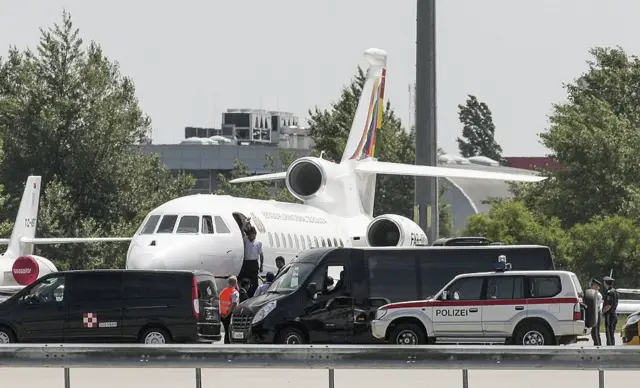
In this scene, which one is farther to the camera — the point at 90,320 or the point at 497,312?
the point at 90,320

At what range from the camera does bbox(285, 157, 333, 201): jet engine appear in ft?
142

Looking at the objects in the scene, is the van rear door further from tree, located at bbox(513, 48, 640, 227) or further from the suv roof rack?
tree, located at bbox(513, 48, 640, 227)

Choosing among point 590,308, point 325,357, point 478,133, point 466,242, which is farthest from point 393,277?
point 478,133

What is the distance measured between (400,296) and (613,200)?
35054mm

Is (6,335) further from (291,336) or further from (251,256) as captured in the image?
(251,256)

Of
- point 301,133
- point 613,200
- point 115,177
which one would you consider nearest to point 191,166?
point 301,133

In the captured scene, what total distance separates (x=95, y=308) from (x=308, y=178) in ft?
58.2

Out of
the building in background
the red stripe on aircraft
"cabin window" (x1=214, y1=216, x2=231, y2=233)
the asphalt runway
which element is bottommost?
the asphalt runway

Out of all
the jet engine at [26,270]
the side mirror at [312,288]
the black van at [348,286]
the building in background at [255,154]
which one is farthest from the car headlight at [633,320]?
the building in background at [255,154]

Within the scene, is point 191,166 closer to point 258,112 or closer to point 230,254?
point 258,112

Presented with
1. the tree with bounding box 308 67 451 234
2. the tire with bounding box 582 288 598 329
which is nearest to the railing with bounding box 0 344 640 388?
the tire with bounding box 582 288 598 329

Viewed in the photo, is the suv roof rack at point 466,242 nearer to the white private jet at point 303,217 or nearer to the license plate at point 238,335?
the white private jet at point 303,217

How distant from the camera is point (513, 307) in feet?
84.3

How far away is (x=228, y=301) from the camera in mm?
Answer: 30234
